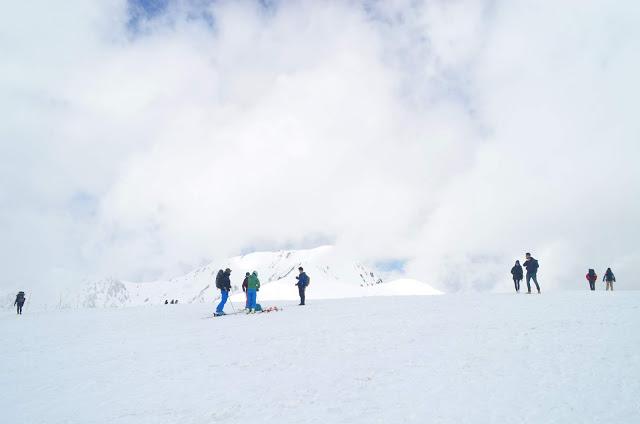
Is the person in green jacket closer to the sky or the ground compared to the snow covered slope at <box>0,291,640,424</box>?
closer to the sky

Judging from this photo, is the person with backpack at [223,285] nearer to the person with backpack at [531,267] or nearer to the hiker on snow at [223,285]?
the hiker on snow at [223,285]

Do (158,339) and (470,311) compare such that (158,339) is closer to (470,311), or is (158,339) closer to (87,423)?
(87,423)

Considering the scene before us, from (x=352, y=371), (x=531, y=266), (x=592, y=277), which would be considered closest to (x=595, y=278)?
(x=592, y=277)

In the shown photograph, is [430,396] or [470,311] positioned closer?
[430,396]

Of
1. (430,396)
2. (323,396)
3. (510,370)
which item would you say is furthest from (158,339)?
Result: (510,370)

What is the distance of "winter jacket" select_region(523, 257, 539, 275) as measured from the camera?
82.1ft

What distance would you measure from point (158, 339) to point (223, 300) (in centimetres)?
583

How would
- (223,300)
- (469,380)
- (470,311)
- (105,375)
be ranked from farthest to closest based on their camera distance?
(223,300) → (470,311) → (105,375) → (469,380)

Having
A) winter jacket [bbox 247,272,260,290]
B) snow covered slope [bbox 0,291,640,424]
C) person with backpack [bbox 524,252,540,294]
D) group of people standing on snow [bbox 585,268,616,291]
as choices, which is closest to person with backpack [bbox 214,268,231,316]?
winter jacket [bbox 247,272,260,290]

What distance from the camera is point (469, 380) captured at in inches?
368

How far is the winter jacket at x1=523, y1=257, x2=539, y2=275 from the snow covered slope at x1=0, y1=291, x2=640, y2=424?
7.07 m

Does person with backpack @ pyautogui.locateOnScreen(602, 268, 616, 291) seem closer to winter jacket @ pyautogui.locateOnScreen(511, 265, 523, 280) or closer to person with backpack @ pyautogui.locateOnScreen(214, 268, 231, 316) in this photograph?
winter jacket @ pyautogui.locateOnScreen(511, 265, 523, 280)

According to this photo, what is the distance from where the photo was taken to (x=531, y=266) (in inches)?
990

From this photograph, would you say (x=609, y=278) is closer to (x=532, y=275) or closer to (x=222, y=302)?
(x=532, y=275)
